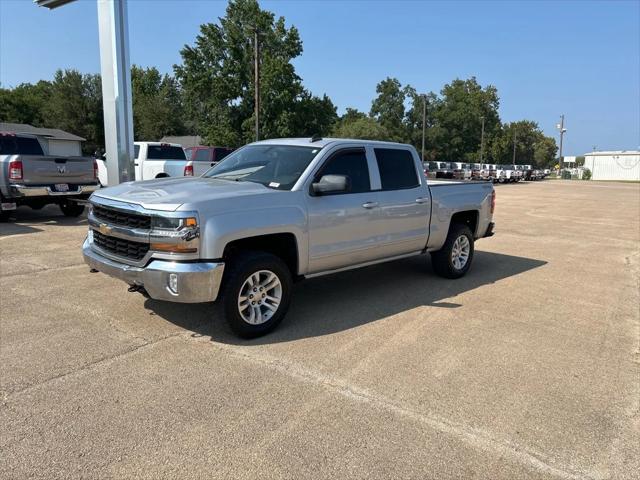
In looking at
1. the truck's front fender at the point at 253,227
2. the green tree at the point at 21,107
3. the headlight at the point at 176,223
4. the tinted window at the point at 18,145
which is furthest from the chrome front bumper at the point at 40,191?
the green tree at the point at 21,107

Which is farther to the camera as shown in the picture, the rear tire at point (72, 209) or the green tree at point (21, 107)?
the green tree at point (21, 107)

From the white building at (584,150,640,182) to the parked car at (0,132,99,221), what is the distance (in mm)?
92576

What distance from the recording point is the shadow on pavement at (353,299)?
5072 millimetres

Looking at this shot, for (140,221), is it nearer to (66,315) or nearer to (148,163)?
(66,315)

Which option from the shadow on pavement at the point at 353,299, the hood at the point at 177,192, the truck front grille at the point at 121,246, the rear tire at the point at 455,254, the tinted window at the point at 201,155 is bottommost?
the shadow on pavement at the point at 353,299

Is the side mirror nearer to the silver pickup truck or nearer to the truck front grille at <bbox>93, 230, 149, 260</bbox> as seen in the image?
the silver pickup truck

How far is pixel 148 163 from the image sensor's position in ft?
51.2

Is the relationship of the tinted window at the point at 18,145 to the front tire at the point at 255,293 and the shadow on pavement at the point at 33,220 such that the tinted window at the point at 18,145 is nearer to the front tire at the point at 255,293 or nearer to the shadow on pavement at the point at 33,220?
the shadow on pavement at the point at 33,220

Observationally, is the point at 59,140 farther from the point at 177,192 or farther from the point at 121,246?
the point at 177,192

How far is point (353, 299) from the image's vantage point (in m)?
6.20

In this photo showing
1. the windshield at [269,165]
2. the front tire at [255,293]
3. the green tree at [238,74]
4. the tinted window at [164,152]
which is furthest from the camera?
the green tree at [238,74]

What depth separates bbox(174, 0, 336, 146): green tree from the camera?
48875 millimetres

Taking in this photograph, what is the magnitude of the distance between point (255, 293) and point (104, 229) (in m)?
1.62

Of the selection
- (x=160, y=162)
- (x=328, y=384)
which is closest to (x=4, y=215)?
(x=160, y=162)
